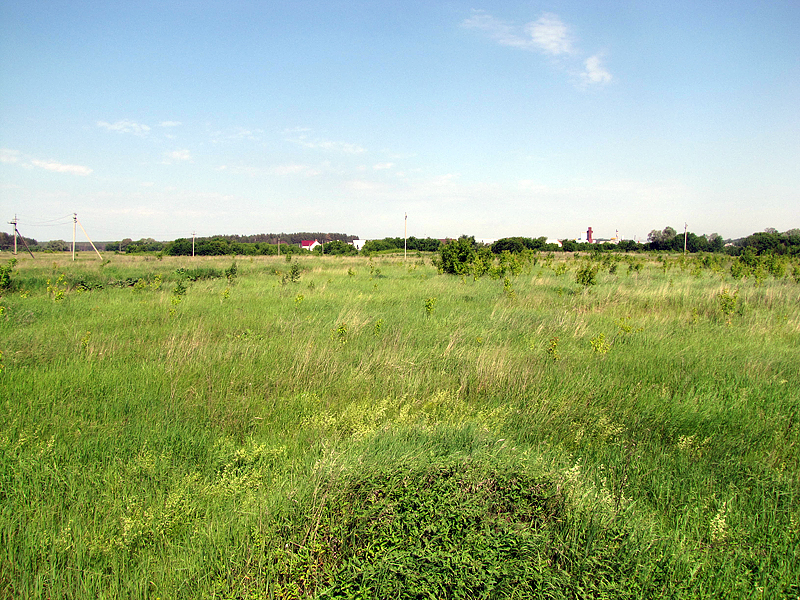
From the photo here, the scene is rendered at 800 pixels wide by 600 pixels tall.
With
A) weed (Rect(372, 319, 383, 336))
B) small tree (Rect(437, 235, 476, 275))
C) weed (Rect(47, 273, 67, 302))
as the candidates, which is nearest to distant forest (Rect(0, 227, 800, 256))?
small tree (Rect(437, 235, 476, 275))

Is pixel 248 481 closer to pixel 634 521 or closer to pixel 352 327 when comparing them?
pixel 634 521

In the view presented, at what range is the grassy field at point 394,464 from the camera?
223cm

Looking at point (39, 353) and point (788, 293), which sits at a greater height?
point (788, 293)

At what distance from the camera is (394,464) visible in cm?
278

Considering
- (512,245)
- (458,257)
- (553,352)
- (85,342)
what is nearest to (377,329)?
(553,352)

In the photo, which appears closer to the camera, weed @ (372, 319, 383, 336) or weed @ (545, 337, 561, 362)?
weed @ (545, 337, 561, 362)

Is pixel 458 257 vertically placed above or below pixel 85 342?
above

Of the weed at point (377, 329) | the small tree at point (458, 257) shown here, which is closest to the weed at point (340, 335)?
the weed at point (377, 329)

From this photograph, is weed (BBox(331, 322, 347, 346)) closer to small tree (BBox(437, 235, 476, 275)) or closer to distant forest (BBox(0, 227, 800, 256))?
small tree (BBox(437, 235, 476, 275))

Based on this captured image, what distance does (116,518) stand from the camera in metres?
2.69

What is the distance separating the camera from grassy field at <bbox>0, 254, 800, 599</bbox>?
7.31 feet

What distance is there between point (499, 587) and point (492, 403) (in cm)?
270

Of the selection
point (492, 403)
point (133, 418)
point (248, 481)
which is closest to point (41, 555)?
point (248, 481)

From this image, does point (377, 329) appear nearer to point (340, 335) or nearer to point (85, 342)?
point (340, 335)
